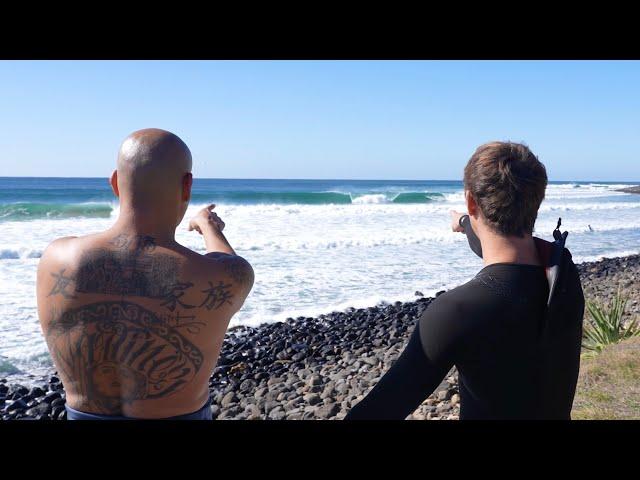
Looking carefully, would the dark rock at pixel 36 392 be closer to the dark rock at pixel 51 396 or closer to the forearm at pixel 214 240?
the dark rock at pixel 51 396

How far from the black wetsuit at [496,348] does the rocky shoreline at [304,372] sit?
344 cm

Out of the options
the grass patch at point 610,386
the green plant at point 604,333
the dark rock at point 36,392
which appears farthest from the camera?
the green plant at point 604,333

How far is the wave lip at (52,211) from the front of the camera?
28717mm

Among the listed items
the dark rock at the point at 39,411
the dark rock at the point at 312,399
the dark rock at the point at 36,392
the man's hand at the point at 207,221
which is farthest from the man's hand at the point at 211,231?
the dark rock at the point at 36,392

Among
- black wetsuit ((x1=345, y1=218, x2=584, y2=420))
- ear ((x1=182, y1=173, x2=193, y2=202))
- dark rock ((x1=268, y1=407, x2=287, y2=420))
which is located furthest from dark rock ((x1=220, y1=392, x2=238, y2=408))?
black wetsuit ((x1=345, y1=218, x2=584, y2=420))

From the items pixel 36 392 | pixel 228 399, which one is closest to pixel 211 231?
pixel 228 399

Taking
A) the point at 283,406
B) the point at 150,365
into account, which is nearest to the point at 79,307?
the point at 150,365

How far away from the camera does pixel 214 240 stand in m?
2.43

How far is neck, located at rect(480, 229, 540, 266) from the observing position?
1.76 m

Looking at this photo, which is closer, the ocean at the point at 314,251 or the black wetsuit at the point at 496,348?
the black wetsuit at the point at 496,348

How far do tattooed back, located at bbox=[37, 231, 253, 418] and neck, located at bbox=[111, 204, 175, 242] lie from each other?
0.02 m

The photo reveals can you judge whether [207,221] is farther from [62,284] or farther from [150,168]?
[62,284]

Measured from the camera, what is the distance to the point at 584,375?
17.5ft

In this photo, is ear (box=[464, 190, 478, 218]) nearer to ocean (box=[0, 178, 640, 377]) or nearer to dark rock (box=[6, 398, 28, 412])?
dark rock (box=[6, 398, 28, 412])
